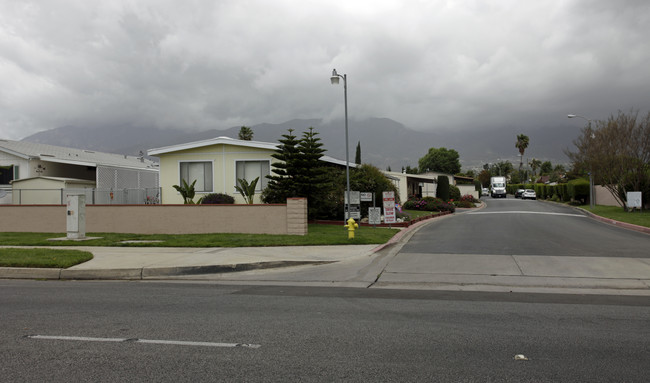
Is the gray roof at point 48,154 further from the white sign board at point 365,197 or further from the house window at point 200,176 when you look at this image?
the white sign board at point 365,197

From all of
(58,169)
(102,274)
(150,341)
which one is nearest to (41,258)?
(102,274)

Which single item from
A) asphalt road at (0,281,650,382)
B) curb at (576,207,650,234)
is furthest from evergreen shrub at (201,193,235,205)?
curb at (576,207,650,234)

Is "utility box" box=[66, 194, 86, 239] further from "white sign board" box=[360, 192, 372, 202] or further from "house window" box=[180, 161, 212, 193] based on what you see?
"white sign board" box=[360, 192, 372, 202]

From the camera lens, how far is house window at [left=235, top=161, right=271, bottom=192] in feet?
78.5

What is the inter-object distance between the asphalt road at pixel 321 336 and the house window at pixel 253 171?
15.6 meters

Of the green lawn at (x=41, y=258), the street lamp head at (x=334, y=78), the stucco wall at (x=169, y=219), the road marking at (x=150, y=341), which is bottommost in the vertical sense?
the road marking at (x=150, y=341)

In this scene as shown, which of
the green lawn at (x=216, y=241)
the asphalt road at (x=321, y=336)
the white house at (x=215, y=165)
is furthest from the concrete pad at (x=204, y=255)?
the white house at (x=215, y=165)

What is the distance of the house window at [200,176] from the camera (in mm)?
24328

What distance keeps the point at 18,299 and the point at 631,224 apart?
23969mm

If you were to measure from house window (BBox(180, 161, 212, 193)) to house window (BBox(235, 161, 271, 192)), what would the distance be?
1561 mm

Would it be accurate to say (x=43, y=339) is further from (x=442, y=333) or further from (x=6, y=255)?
(x=6, y=255)

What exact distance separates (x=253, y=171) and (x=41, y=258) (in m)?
13.4

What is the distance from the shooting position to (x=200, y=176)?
24.4 metres

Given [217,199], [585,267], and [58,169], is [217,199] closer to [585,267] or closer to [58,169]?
[58,169]
